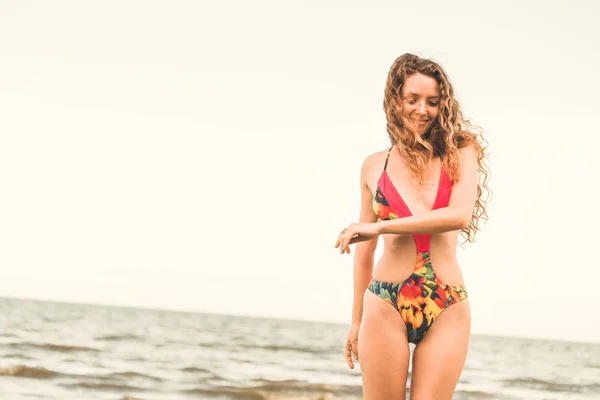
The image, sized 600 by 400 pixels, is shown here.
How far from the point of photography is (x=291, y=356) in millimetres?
24141

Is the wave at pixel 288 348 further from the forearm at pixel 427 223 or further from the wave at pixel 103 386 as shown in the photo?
the forearm at pixel 427 223

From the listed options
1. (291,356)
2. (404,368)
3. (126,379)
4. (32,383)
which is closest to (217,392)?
(126,379)

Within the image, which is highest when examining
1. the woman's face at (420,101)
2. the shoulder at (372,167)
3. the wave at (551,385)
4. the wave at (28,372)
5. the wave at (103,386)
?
the woman's face at (420,101)

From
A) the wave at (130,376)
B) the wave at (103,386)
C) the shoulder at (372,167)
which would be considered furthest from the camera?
the wave at (130,376)

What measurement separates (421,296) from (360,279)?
A: 0.46m

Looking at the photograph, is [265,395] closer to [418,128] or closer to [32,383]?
[32,383]

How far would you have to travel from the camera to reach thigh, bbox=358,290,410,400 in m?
3.30

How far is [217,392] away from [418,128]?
11772 mm

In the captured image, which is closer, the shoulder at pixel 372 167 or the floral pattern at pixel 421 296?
the floral pattern at pixel 421 296

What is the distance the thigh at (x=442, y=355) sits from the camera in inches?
128

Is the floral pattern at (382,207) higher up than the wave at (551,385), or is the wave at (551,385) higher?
the floral pattern at (382,207)

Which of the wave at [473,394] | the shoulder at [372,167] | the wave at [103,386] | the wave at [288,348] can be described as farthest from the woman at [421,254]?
the wave at [288,348]

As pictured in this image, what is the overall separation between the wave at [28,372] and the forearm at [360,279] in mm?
12007

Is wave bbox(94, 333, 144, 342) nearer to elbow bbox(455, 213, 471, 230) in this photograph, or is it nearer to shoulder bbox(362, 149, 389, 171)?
shoulder bbox(362, 149, 389, 171)
